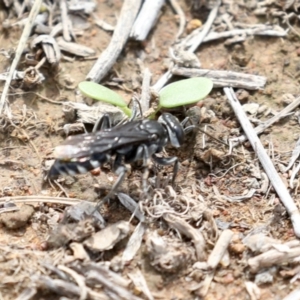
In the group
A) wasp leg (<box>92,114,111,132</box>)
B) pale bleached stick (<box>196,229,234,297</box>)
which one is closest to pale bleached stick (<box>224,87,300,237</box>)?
pale bleached stick (<box>196,229,234,297</box>)

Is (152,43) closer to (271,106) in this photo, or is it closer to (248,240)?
(271,106)

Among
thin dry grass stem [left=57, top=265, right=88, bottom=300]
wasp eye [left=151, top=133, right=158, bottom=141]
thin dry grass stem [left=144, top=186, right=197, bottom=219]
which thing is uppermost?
wasp eye [left=151, top=133, right=158, bottom=141]

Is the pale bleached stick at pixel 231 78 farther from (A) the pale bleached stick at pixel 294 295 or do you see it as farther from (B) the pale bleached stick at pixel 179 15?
(A) the pale bleached stick at pixel 294 295

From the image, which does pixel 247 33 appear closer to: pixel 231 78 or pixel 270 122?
pixel 231 78

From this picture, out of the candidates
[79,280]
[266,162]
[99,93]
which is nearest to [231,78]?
[266,162]

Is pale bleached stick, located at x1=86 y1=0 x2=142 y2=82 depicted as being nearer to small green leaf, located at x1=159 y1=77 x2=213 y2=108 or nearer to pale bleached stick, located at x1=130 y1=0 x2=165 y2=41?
pale bleached stick, located at x1=130 y1=0 x2=165 y2=41

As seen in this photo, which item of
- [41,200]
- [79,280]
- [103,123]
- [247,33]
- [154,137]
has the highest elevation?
[247,33]

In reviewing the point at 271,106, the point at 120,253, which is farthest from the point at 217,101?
the point at 120,253
